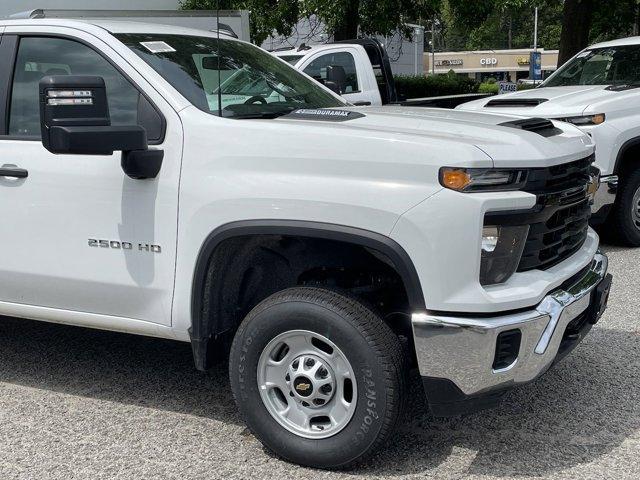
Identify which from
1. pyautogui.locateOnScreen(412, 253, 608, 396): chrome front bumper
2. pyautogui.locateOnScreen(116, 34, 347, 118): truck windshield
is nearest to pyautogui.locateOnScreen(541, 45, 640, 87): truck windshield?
pyautogui.locateOnScreen(116, 34, 347, 118): truck windshield

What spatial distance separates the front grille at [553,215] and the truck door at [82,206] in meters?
1.51

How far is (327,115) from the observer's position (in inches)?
155

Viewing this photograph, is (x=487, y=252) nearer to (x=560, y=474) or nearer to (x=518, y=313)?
(x=518, y=313)

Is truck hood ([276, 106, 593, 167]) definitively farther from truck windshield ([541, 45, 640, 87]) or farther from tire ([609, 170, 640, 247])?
truck windshield ([541, 45, 640, 87])

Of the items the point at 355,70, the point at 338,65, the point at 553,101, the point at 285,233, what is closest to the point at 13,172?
the point at 285,233

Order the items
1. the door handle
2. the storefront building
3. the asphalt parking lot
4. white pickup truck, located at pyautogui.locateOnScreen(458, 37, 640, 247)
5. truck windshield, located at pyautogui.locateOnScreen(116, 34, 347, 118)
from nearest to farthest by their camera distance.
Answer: the asphalt parking lot → truck windshield, located at pyautogui.locateOnScreen(116, 34, 347, 118) → the door handle → white pickup truck, located at pyautogui.locateOnScreen(458, 37, 640, 247) → the storefront building

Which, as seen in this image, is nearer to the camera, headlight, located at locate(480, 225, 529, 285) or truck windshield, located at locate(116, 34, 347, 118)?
headlight, located at locate(480, 225, 529, 285)

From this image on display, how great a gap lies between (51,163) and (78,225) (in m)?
0.34

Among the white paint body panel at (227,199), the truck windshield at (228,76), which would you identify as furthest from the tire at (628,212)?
A: the truck windshield at (228,76)

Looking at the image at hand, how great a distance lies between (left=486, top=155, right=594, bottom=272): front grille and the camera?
3467 millimetres

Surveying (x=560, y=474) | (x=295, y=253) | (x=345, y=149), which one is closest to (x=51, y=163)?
(x=295, y=253)

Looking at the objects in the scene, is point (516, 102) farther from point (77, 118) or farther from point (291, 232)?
point (77, 118)

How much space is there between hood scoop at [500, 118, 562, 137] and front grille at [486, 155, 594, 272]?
20cm

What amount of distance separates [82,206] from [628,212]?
5.51 meters
